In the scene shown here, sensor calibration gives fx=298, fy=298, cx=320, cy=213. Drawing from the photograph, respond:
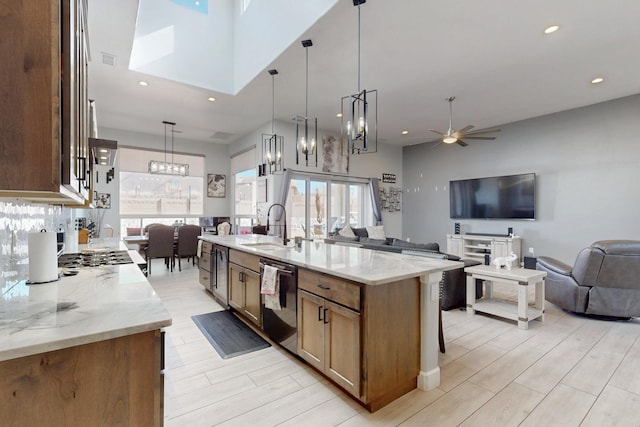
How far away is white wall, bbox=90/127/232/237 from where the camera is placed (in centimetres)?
679

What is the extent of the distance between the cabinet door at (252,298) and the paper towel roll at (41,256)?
162 centimetres

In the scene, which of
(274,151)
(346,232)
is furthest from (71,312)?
(346,232)

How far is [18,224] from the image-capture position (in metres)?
1.50

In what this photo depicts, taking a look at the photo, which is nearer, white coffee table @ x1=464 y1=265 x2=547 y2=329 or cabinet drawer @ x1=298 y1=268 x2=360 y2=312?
cabinet drawer @ x1=298 y1=268 x2=360 y2=312

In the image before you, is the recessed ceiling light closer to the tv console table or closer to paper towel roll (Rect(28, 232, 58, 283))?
the tv console table

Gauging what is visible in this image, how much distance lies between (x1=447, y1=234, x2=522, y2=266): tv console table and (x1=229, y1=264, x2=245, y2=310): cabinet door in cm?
541

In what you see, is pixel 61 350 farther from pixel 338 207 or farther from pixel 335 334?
pixel 338 207

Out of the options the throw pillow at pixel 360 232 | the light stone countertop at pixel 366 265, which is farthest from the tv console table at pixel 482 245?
the light stone countertop at pixel 366 265

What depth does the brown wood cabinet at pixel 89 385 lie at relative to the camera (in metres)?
0.87

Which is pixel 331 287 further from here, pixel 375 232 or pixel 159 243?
pixel 375 232

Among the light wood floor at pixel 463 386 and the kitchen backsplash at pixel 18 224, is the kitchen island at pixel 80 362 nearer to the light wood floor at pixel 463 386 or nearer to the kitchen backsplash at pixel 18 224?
the kitchen backsplash at pixel 18 224

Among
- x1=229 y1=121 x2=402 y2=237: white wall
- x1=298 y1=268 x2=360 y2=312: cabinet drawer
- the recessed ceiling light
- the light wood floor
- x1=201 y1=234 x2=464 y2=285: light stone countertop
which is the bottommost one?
the light wood floor

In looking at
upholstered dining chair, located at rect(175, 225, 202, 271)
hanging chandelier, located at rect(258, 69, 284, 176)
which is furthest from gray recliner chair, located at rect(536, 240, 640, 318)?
upholstered dining chair, located at rect(175, 225, 202, 271)

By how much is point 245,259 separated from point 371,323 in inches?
69.6
